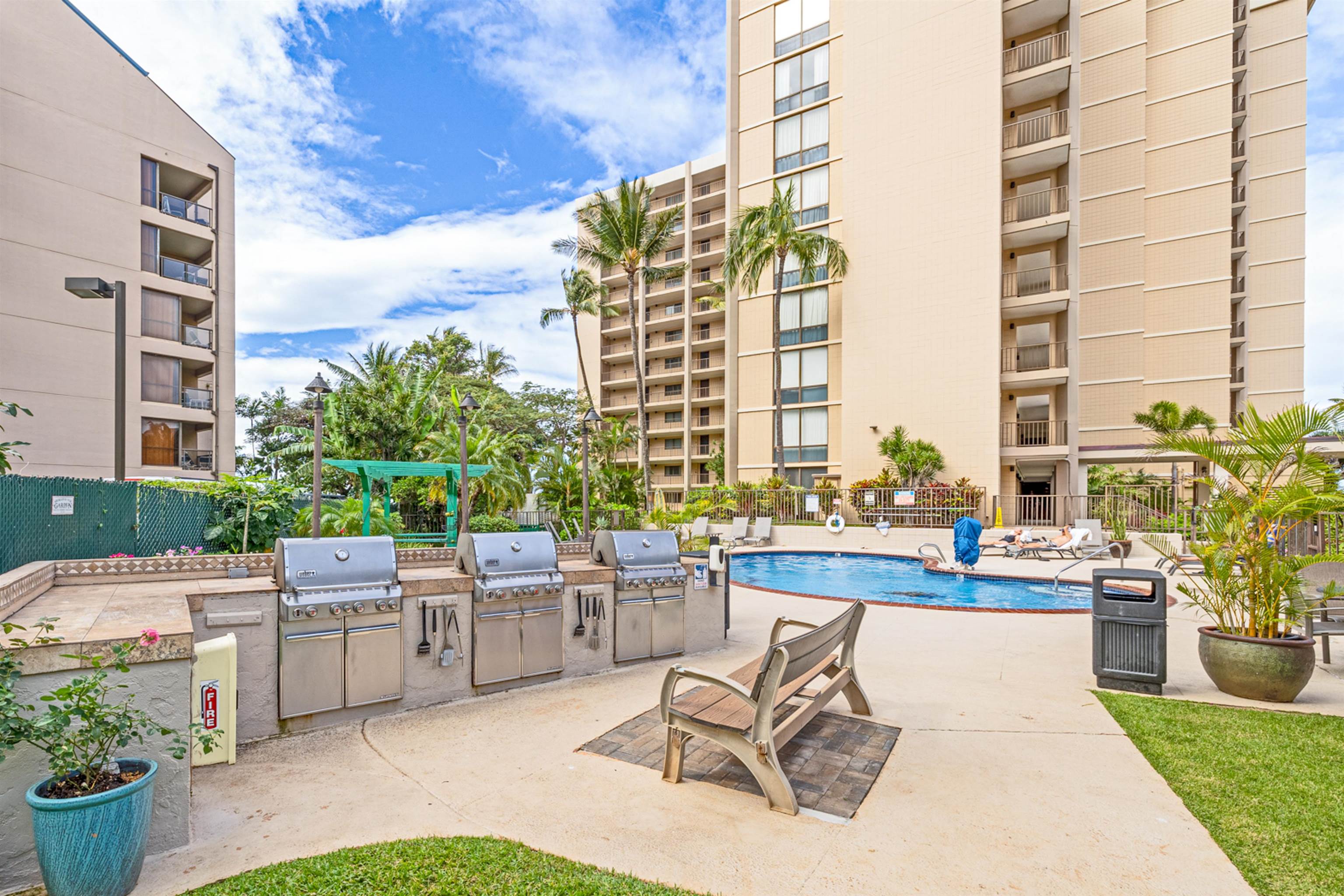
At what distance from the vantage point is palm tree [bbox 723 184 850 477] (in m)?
29.7

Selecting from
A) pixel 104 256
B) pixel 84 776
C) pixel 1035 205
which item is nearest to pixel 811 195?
pixel 1035 205

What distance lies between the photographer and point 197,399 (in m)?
26.8

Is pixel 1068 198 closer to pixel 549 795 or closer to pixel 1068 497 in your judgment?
pixel 1068 497

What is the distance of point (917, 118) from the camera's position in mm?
28812

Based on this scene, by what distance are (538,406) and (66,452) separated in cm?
2654

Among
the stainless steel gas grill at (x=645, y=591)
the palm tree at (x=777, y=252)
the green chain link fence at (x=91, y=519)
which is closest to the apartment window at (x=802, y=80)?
the palm tree at (x=777, y=252)

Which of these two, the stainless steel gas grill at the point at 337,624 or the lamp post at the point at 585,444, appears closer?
the stainless steel gas grill at the point at 337,624

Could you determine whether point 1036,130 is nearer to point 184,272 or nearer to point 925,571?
point 925,571

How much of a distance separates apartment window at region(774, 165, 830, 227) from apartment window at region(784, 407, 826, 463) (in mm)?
9597

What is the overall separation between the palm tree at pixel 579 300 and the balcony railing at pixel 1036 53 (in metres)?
A: 20.9

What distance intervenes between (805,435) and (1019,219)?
1331 cm

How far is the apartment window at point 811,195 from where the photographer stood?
32.4 metres

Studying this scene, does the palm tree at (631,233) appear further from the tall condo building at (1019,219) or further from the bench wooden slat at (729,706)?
the bench wooden slat at (729,706)

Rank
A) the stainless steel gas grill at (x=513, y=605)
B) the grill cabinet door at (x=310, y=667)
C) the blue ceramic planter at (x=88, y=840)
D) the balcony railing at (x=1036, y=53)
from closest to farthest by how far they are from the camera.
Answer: the blue ceramic planter at (x=88, y=840) < the grill cabinet door at (x=310, y=667) < the stainless steel gas grill at (x=513, y=605) < the balcony railing at (x=1036, y=53)
